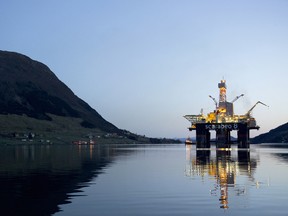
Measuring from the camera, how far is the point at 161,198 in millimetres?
38219

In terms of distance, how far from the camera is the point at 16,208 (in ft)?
104

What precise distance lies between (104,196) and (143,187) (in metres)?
8.00

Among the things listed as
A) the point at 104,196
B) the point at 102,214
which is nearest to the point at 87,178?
the point at 104,196

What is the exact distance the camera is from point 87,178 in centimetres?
5528

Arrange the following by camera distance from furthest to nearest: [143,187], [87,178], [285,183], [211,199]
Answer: [87,178], [285,183], [143,187], [211,199]

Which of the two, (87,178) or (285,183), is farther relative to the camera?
(87,178)

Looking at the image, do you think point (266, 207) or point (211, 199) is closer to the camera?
point (266, 207)

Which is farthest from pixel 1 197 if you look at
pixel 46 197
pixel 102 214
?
pixel 102 214

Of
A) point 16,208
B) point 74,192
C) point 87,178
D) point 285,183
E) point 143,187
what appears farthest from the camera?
point 87,178

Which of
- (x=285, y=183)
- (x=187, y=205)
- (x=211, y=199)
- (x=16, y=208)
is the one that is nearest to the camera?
(x=16, y=208)

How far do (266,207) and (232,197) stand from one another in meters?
4.68

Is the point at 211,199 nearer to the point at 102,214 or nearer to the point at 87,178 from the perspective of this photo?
the point at 102,214

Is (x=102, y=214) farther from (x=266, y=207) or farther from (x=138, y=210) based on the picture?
(x=266, y=207)

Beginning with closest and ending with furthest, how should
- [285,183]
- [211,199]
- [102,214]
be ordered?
[102,214], [211,199], [285,183]
